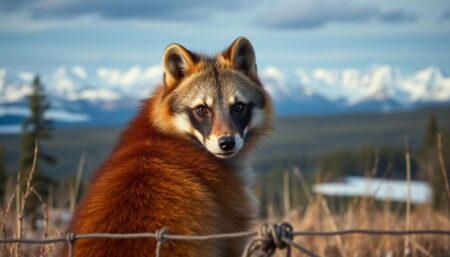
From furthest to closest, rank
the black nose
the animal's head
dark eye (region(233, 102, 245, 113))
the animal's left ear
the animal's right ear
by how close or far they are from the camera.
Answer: the animal's left ear < the animal's right ear < dark eye (region(233, 102, 245, 113)) < the animal's head < the black nose

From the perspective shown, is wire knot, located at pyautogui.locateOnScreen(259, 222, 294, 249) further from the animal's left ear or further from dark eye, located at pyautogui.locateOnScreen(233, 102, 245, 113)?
the animal's left ear

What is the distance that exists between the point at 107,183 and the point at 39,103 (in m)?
34.6

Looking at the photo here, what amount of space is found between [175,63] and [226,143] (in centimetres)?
154

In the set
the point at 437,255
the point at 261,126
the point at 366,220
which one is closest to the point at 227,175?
Result: the point at 261,126

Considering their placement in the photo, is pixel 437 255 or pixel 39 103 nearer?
pixel 437 255

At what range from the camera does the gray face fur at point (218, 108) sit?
6816 mm

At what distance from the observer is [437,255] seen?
9.97m

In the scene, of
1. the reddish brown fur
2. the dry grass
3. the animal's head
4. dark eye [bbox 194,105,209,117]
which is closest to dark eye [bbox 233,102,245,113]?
the animal's head

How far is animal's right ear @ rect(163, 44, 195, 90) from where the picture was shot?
7.63 m

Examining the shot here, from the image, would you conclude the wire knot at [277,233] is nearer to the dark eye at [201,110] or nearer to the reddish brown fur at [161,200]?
the reddish brown fur at [161,200]

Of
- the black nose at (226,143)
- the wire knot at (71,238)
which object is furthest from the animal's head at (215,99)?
the wire knot at (71,238)

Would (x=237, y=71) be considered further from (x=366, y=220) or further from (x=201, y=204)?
(x=366, y=220)

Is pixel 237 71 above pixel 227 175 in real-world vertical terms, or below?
above

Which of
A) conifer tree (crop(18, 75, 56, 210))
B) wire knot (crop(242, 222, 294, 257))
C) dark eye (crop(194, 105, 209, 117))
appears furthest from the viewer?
conifer tree (crop(18, 75, 56, 210))
